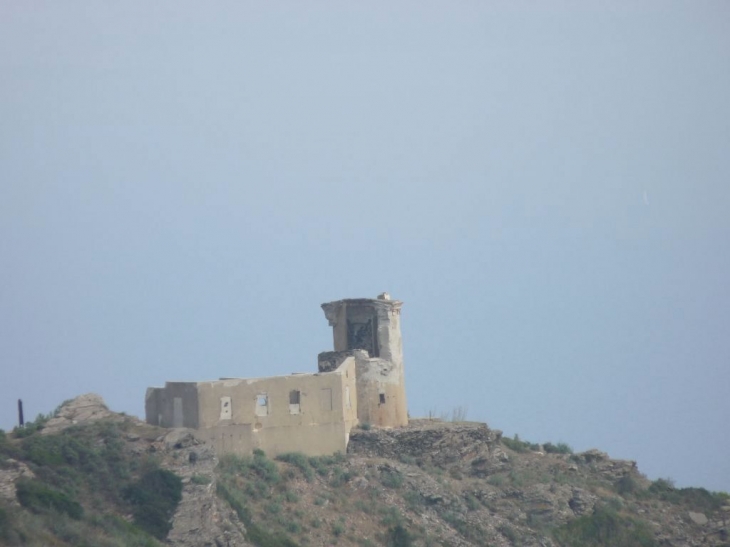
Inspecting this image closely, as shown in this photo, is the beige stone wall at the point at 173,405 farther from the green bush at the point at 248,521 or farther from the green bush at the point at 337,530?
the green bush at the point at 337,530

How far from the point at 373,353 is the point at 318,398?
4942 mm

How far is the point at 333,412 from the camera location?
169ft

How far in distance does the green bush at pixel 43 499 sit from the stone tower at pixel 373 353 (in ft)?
48.1

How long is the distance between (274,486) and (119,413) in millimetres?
5735

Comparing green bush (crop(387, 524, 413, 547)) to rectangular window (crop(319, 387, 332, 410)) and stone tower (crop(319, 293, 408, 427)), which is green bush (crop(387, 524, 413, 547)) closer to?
rectangular window (crop(319, 387, 332, 410))

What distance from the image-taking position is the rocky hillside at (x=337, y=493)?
142 feet

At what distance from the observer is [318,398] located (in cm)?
5119

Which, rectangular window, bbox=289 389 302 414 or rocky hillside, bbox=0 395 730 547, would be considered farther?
rectangular window, bbox=289 389 302 414

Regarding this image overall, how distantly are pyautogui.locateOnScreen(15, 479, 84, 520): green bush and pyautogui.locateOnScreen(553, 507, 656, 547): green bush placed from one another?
18231 millimetres

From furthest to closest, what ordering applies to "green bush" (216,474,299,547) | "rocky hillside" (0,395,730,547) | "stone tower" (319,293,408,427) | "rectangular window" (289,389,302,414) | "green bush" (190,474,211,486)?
"stone tower" (319,293,408,427) → "rectangular window" (289,389,302,414) → "green bush" (190,474,211,486) → "green bush" (216,474,299,547) → "rocky hillside" (0,395,730,547)

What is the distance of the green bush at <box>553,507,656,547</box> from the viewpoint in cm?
5219

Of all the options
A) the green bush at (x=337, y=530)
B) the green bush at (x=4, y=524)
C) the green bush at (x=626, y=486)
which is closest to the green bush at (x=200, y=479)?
the green bush at (x=337, y=530)

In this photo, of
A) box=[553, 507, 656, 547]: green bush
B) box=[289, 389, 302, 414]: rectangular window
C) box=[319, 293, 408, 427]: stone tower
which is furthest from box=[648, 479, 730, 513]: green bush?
box=[289, 389, 302, 414]: rectangular window

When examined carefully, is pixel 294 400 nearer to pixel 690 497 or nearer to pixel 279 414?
pixel 279 414
